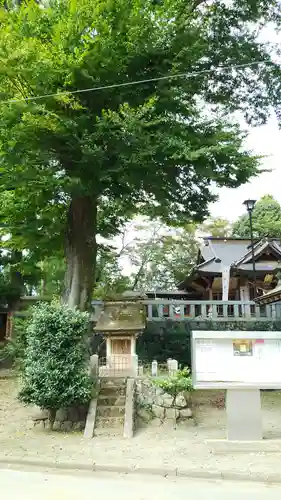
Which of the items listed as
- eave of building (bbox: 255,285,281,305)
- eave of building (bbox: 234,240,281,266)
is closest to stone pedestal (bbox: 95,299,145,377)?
eave of building (bbox: 255,285,281,305)

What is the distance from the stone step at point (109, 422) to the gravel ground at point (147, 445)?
1.81 ft

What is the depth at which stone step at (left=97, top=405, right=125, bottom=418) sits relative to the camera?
960 centimetres

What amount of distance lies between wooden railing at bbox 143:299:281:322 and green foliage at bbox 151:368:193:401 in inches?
240

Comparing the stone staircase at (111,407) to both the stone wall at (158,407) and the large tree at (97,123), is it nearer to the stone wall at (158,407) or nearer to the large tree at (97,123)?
the stone wall at (158,407)

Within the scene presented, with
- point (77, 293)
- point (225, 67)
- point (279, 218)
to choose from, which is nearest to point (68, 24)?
point (225, 67)

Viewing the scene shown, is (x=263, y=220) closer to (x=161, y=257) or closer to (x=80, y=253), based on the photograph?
(x=161, y=257)

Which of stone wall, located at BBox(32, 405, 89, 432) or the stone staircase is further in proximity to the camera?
stone wall, located at BBox(32, 405, 89, 432)

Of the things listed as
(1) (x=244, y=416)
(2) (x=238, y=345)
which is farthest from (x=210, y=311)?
(1) (x=244, y=416)

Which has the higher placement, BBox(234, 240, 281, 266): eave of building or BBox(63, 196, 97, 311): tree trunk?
BBox(234, 240, 281, 266): eave of building

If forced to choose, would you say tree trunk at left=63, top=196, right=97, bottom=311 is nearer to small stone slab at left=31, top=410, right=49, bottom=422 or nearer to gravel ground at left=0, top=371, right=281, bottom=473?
small stone slab at left=31, top=410, right=49, bottom=422

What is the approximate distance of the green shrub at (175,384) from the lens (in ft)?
31.7

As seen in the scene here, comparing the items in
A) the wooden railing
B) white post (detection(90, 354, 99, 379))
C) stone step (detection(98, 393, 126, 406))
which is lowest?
stone step (detection(98, 393, 126, 406))

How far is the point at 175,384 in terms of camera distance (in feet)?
31.7

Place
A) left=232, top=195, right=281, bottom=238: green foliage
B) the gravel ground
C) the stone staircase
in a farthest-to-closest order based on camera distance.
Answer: left=232, top=195, right=281, bottom=238: green foliage < the stone staircase < the gravel ground
